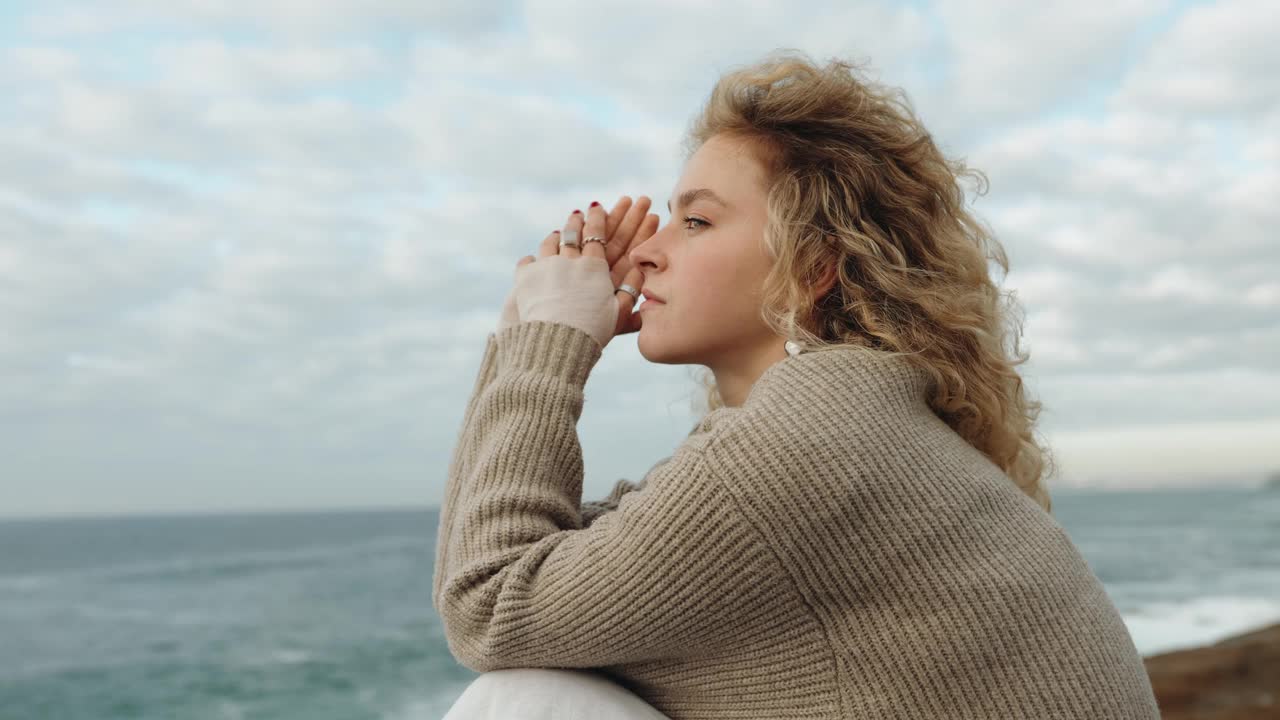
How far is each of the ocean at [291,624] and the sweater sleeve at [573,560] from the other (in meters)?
17.1

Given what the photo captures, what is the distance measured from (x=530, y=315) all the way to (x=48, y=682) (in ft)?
97.2

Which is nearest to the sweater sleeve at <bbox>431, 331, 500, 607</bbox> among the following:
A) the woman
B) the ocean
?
the woman

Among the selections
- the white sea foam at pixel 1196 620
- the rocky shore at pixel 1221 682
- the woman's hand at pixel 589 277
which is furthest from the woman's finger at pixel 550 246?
the white sea foam at pixel 1196 620

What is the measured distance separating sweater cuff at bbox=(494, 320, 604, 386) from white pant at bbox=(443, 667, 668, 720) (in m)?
0.65

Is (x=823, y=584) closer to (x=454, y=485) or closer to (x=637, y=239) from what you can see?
(x=454, y=485)

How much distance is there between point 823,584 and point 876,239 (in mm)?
824

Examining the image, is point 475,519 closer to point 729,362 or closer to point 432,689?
point 729,362

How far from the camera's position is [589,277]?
7.99 feet

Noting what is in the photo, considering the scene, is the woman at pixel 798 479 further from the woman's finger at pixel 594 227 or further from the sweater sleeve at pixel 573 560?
the woman's finger at pixel 594 227

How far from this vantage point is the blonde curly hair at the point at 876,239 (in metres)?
2.09

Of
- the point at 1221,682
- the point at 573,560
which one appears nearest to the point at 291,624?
the point at 1221,682

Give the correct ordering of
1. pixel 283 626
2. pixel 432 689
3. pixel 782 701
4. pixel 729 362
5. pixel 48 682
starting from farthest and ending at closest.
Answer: pixel 283 626
pixel 48 682
pixel 432 689
pixel 729 362
pixel 782 701

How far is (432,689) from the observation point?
71.5 feet

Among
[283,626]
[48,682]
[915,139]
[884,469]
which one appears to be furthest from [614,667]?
[283,626]
